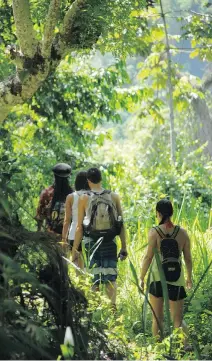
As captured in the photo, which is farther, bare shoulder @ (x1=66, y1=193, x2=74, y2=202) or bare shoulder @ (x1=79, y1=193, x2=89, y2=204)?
bare shoulder @ (x1=66, y1=193, x2=74, y2=202)

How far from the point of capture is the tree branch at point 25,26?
7.84 m

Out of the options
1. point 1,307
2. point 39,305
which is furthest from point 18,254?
point 1,307

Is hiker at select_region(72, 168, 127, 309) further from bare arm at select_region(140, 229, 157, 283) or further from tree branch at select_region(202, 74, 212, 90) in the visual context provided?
tree branch at select_region(202, 74, 212, 90)

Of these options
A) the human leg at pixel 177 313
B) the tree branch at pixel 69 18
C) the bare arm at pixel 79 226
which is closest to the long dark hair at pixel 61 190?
the bare arm at pixel 79 226

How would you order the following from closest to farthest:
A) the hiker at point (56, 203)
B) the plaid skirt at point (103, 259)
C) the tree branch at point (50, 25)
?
the plaid skirt at point (103, 259) → the tree branch at point (50, 25) → the hiker at point (56, 203)

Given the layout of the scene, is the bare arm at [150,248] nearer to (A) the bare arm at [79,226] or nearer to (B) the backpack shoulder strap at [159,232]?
(B) the backpack shoulder strap at [159,232]

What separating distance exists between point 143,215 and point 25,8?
582 centimetres

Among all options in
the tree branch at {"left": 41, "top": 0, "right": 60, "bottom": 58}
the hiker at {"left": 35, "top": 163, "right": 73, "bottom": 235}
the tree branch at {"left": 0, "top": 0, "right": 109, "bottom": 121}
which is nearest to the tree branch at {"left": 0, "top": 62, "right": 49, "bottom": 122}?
the tree branch at {"left": 0, "top": 0, "right": 109, "bottom": 121}

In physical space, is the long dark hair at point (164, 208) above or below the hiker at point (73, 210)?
above

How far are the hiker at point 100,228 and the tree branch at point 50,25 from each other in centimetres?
122

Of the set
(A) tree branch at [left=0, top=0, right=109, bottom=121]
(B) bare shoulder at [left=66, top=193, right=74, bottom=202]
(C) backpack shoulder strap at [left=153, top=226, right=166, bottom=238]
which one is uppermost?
(A) tree branch at [left=0, top=0, right=109, bottom=121]

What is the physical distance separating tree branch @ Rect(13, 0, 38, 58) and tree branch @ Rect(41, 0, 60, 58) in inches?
4.5

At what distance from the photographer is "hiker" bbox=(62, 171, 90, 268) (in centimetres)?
784

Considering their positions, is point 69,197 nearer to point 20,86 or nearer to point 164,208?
point 20,86
